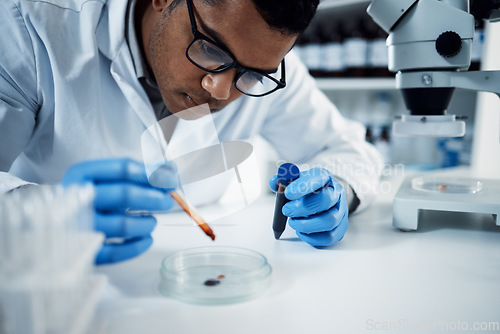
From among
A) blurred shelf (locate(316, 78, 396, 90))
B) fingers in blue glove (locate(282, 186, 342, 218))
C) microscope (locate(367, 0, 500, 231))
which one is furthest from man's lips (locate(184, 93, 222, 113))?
blurred shelf (locate(316, 78, 396, 90))

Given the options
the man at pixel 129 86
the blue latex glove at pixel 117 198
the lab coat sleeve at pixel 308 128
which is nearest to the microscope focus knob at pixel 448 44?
the man at pixel 129 86

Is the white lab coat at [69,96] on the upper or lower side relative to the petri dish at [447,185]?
upper

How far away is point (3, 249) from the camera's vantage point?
42 centimetres

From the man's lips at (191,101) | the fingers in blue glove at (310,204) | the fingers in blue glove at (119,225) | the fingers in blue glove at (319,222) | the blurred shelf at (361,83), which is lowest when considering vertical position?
the fingers in blue glove at (319,222)

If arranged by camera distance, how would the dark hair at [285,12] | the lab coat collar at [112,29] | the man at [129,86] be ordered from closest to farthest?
the man at [129,86] → the dark hair at [285,12] → the lab coat collar at [112,29]

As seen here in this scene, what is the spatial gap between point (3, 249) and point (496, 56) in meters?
1.98

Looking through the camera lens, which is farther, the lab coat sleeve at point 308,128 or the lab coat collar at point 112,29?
the lab coat sleeve at point 308,128

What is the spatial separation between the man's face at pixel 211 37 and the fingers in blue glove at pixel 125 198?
0.41 metres

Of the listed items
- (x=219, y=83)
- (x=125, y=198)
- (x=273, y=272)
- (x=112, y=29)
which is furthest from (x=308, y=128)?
(x=125, y=198)

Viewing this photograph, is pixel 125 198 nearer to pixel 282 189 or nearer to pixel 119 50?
pixel 282 189

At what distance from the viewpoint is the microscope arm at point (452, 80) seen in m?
0.97

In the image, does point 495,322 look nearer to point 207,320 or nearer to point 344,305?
point 344,305

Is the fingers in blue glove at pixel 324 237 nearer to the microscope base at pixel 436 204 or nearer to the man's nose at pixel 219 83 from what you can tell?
the microscope base at pixel 436 204

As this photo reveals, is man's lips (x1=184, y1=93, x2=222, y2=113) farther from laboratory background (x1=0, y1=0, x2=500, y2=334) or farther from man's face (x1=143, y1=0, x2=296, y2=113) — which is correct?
laboratory background (x1=0, y1=0, x2=500, y2=334)
